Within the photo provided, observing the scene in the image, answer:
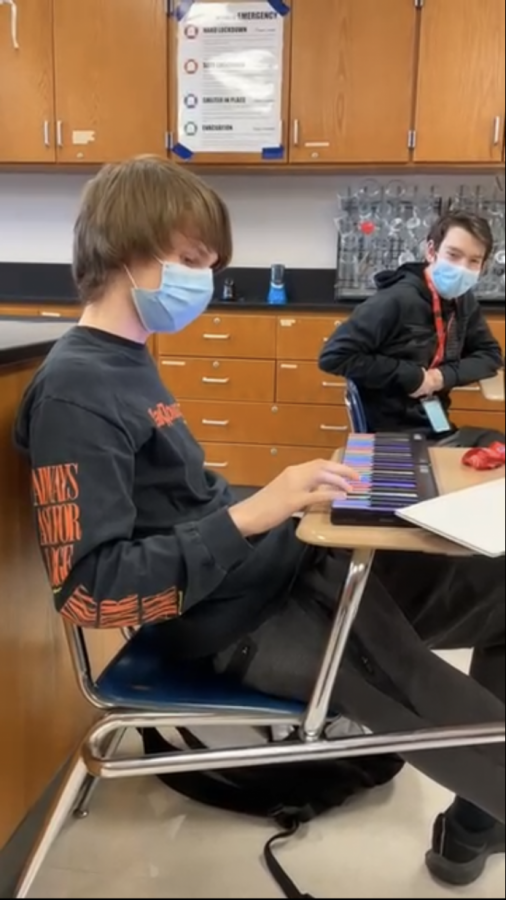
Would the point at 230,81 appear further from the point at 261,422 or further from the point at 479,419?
the point at 479,419

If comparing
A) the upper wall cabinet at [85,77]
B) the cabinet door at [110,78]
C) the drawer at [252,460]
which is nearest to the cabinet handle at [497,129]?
the drawer at [252,460]

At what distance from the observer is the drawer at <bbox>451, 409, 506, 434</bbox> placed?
57 cm

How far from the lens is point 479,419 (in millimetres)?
626

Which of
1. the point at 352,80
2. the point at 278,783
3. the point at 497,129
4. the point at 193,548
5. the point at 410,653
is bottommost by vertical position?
the point at 278,783

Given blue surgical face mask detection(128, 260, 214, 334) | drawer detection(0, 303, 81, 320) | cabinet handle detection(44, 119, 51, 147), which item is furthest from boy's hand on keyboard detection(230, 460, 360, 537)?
cabinet handle detection(44, 119, 51, 147)

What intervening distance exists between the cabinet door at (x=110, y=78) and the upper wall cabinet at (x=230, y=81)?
0.06m

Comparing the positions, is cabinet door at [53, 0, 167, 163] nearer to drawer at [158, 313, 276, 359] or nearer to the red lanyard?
drawer at [158, 313, 276, 359]

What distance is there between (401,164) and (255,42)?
0.57 m

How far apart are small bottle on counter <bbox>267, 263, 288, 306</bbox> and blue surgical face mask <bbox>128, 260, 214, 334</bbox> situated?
83cm

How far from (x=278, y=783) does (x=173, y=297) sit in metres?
0.67

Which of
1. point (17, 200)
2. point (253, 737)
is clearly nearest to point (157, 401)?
point (253, 737)

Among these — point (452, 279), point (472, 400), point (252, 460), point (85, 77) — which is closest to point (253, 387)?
point (252, 460)

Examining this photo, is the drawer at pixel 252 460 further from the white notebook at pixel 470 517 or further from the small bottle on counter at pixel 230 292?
the small bottle on counter at pixel 230 292

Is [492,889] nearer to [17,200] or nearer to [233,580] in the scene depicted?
[233,580]
